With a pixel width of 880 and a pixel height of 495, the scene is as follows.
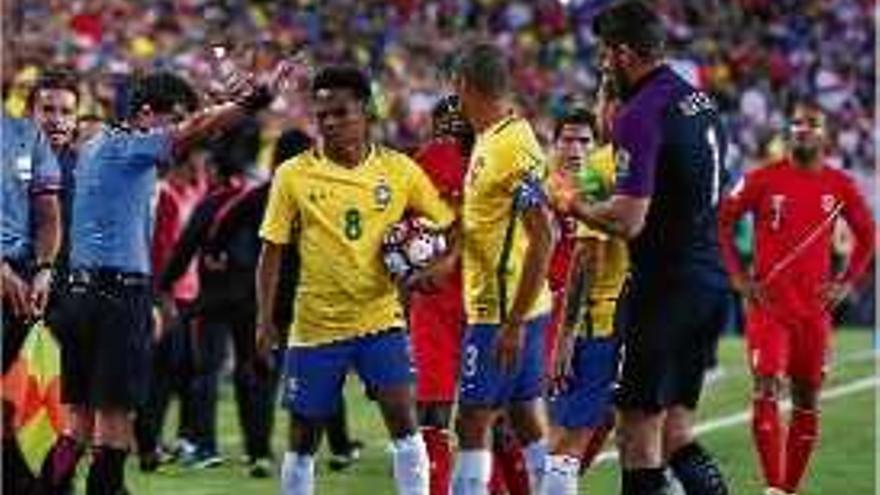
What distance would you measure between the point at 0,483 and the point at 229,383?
35.2ft

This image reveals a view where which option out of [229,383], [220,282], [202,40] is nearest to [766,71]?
[202,40]

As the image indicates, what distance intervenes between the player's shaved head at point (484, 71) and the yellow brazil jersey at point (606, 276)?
974 mm

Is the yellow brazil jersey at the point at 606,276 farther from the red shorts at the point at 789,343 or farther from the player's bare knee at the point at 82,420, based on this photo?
the player's bare knee at the point at 82,420

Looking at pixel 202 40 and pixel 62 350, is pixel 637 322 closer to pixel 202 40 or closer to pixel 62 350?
pixel 62 350

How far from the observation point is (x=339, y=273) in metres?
9.84

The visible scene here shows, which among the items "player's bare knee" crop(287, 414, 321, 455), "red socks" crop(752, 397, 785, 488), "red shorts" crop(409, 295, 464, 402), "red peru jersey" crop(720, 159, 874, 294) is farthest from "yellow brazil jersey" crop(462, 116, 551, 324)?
"red peru jersey" crop(720, 159, 874, 294)

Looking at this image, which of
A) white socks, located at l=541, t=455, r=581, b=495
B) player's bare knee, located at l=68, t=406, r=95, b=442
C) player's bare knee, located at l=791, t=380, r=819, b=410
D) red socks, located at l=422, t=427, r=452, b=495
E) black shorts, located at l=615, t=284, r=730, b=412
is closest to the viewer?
black shorts, located at l=615, t=284, r=730, b=412

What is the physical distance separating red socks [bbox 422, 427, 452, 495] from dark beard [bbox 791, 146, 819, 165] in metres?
2.73

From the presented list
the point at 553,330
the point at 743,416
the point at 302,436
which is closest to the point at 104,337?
the point at 302,436

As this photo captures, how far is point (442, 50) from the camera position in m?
31.9

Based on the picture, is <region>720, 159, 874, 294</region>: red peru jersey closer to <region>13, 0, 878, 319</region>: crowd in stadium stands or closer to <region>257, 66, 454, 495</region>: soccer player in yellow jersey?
<region>257, 66, 454, 495</region>: soccer player in yellow jersey

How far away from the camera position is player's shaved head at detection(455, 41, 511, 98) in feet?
31.5

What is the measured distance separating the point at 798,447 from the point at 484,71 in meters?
3.30

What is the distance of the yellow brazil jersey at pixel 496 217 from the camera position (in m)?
9.62
